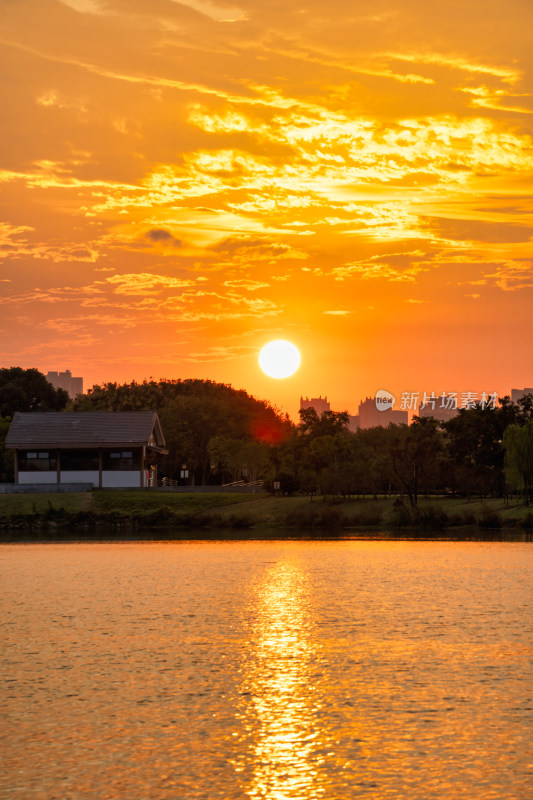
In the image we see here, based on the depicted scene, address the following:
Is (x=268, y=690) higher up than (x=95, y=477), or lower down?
lower down

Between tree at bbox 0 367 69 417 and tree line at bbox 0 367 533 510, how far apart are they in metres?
0.14

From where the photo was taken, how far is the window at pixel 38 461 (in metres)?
92.7

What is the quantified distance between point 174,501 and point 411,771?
241 ft

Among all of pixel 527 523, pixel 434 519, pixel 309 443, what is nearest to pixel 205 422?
pixel 309 443

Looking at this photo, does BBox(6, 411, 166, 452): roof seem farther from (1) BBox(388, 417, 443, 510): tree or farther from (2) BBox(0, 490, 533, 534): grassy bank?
(1) BBox(388, 417, 443, 510): tree

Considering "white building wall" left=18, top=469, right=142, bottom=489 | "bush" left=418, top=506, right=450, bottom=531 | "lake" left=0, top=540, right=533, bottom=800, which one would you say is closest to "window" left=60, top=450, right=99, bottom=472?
"white building wall" left=18, top=469, right=142, bottom=489

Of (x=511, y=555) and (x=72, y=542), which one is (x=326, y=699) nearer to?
(x=511, y=555)

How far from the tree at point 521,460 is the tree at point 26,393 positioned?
8010 cm

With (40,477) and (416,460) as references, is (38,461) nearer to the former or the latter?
(40,477)

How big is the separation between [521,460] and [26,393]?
3350 inches

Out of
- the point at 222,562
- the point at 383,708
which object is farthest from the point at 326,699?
the point at 222,562

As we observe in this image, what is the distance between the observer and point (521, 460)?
234ft

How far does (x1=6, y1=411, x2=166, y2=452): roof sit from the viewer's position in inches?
3585

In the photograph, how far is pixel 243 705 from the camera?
13570 mm
